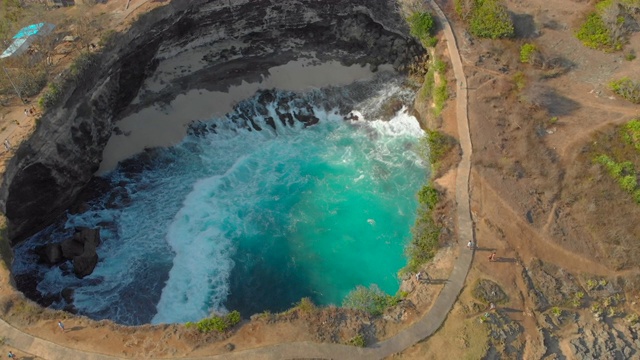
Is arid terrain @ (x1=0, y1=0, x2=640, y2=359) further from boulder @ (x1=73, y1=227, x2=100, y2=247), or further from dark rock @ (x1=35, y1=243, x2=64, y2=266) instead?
boulder @ (x1=73, y1=227, x2=100, y2=247)

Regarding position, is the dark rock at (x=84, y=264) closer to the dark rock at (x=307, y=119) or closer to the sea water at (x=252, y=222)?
the sea water at (x=252, y=222)

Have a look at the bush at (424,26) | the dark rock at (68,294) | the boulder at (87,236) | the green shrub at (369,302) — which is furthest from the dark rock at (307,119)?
the dark rock at (68,294)

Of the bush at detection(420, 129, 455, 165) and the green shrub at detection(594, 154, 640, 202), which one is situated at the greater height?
the bush at detection(420, 129, 455, 165)

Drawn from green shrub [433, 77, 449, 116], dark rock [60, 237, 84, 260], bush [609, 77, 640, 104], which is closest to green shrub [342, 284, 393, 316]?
green shrub [433, 77, 449, 116]

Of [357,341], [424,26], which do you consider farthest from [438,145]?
[357,341]

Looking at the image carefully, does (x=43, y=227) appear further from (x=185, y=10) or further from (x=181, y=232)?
(x=185, y=10)

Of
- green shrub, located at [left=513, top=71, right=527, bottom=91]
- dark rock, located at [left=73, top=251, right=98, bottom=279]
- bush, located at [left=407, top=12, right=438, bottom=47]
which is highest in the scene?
bush, located at [left=407, top=12, right=438, bottom=47]

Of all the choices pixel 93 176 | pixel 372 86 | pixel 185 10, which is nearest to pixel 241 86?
pixel 185 10
